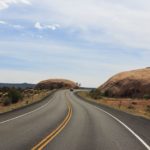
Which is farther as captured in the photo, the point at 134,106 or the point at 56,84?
the point at 56,84

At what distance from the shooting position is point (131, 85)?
8212cm

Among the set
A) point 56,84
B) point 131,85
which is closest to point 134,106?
point 131,85

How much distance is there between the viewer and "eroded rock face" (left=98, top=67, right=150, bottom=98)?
7788 centimetres

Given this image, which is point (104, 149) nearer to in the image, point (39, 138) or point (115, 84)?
point (39, 138)

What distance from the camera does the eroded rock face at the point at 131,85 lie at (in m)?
77.9

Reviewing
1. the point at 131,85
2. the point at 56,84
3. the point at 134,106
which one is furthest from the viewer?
the point at 56,84

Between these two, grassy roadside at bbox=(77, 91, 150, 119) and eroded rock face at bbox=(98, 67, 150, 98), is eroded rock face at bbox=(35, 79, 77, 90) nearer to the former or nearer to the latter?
eroded rock face at bbox=(98, 67, 150, 98)

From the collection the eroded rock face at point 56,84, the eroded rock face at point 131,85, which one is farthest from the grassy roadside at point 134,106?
the eroded rock face at point 56,84

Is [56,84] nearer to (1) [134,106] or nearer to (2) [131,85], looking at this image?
(2) [131,85]

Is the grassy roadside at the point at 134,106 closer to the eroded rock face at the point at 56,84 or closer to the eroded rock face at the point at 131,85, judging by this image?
the eroded rock face at the point at 131,85

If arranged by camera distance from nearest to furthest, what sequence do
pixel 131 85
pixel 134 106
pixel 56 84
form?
pixel 134 106 < pixel 131 85 < pixel 56 84

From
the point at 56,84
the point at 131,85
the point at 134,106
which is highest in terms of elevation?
the point at 56,84

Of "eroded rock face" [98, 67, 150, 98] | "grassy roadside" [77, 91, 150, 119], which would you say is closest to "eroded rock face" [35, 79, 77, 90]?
"eroded rock face" [98, 67, 150, 98]

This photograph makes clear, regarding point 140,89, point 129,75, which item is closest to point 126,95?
point 140,89
